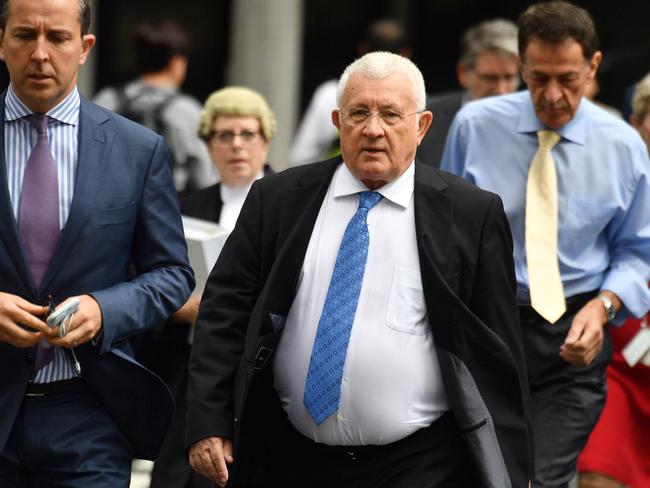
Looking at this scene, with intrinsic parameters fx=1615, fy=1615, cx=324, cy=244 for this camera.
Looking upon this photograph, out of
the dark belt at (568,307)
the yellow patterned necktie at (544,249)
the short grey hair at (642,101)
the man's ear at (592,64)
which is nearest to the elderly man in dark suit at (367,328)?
the yellow patterned necktie at (544,249)

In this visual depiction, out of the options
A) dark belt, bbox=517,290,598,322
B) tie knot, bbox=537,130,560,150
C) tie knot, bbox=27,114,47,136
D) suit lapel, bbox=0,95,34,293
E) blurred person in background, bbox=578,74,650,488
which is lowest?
blurred person in background, bbox=578,74,650,488

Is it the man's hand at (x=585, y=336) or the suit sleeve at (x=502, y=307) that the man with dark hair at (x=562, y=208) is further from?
the suit sleeve at (x=502, y=307)

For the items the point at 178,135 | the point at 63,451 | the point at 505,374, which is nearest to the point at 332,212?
the point at 505,374

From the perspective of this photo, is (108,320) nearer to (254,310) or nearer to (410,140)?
(254,310)

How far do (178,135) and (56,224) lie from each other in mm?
4017

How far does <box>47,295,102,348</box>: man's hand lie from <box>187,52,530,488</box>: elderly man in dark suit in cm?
39

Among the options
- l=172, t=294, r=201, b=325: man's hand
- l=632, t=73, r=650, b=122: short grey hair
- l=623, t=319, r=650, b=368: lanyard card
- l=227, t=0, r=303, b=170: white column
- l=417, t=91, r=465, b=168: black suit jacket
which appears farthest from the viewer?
l=227, t=0, r=303, b=170: white column

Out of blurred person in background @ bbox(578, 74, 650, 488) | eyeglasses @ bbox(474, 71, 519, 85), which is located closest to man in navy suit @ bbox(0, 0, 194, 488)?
blurred person in background @ bbox(578, 74, 650, 488)

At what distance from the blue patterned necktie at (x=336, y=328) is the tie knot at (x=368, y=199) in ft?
0.22

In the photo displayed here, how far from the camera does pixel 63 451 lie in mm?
4945

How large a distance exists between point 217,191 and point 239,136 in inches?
12.3

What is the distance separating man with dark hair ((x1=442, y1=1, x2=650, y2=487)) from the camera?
6.22m

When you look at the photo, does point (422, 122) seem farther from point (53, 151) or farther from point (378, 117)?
point (53, 151)

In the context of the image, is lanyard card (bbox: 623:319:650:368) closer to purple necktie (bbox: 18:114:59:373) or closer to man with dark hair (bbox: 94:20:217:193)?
purple necktie (bbox: 18:114:59:373)
